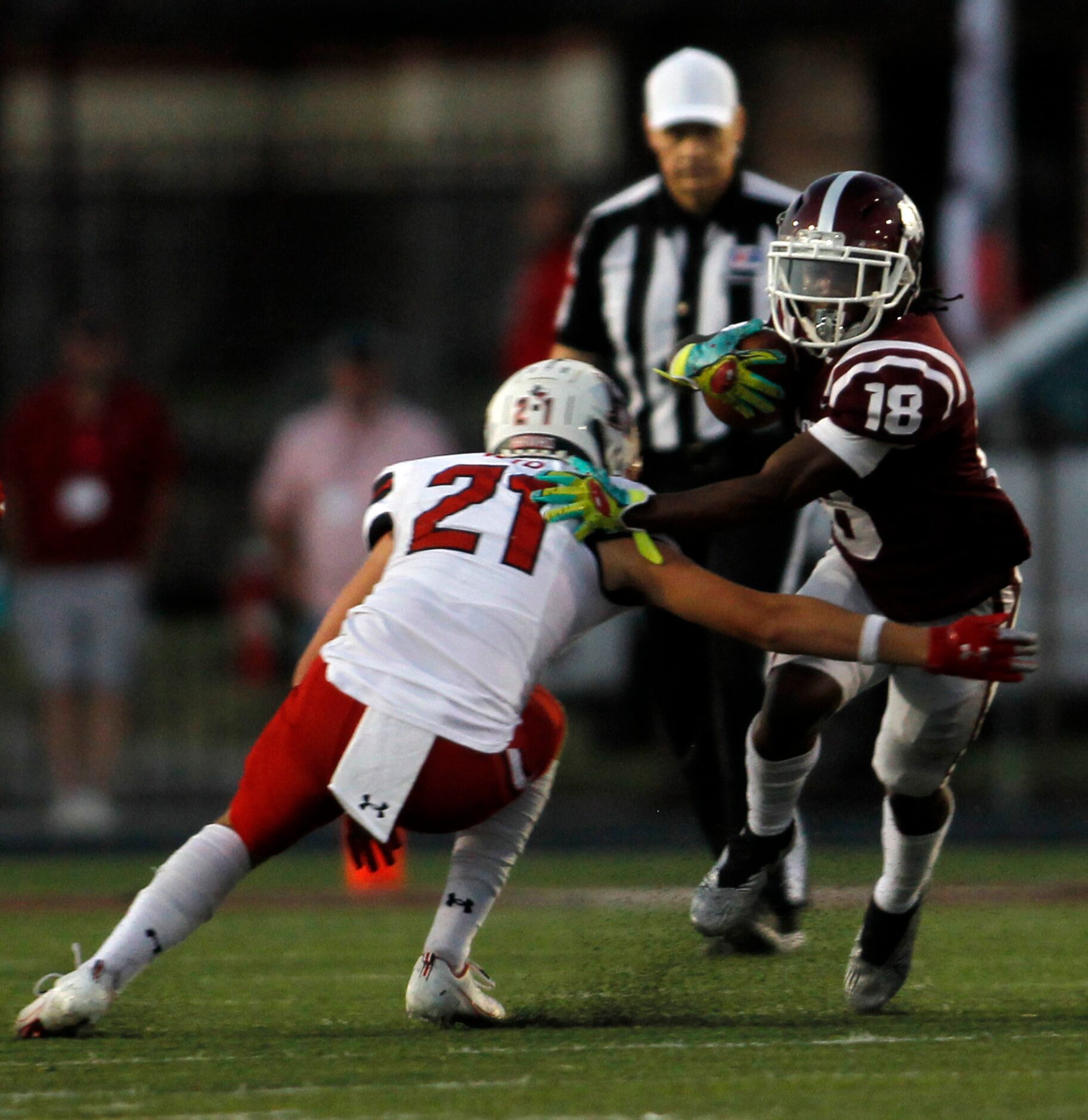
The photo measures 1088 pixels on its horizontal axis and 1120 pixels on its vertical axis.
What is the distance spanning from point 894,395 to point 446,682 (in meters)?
1.03

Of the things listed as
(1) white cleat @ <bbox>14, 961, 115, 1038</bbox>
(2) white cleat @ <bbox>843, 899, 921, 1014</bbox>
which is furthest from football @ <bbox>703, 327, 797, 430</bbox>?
(1) white cleat @ <bbox>14, 961, 115, 1038</bbox>

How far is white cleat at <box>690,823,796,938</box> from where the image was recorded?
16.5 feet

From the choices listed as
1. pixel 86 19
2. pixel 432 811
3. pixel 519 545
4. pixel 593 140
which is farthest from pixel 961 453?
pixel 593 140

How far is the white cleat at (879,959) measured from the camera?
16.3 feet

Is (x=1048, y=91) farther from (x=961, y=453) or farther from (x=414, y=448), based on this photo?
(x=961, y=453)

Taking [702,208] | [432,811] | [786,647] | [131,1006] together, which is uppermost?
[702,208]

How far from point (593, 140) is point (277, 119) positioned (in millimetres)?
2619

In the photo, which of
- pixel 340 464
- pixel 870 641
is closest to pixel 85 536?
pixel 340 464

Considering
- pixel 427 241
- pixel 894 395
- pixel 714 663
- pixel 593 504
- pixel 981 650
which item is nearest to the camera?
pixel 981 650

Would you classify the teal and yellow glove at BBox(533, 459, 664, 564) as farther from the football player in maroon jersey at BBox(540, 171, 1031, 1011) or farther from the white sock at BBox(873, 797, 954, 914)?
the white sock at BBox(873, 797, 954, 914)

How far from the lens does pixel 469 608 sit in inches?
181

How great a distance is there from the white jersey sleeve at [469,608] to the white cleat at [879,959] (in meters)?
0.90

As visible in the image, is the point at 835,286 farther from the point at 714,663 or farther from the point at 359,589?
the point at 714,663

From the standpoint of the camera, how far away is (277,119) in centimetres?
1686
